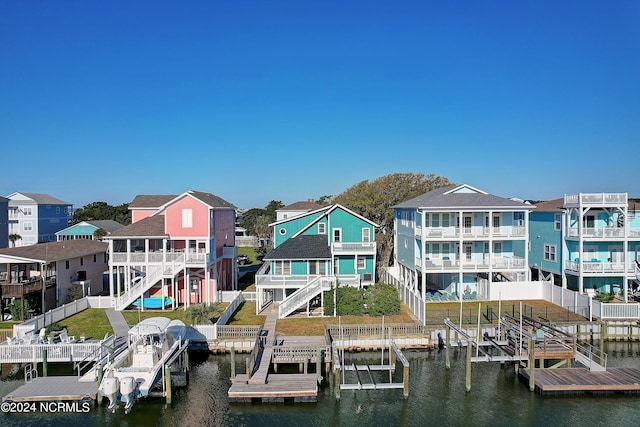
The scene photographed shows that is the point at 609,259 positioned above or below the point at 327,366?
above

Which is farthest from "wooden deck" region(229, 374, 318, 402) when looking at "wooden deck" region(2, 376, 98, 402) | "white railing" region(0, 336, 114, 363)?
"white railing" region(0, 336, 114, 363)

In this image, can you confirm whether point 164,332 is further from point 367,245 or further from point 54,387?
point 367,245

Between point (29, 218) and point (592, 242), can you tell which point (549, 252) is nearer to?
point (592, 242)

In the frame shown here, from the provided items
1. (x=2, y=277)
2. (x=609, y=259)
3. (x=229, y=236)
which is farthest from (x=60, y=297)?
(x=609, y=259)

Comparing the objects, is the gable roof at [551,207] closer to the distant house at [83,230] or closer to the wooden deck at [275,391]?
the wooden deck at [275,391]

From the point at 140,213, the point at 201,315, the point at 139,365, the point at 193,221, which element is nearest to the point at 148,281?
the point at 193,221

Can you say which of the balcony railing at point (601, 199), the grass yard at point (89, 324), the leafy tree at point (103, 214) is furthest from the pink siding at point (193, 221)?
the leafy tree at point (103, 214)
